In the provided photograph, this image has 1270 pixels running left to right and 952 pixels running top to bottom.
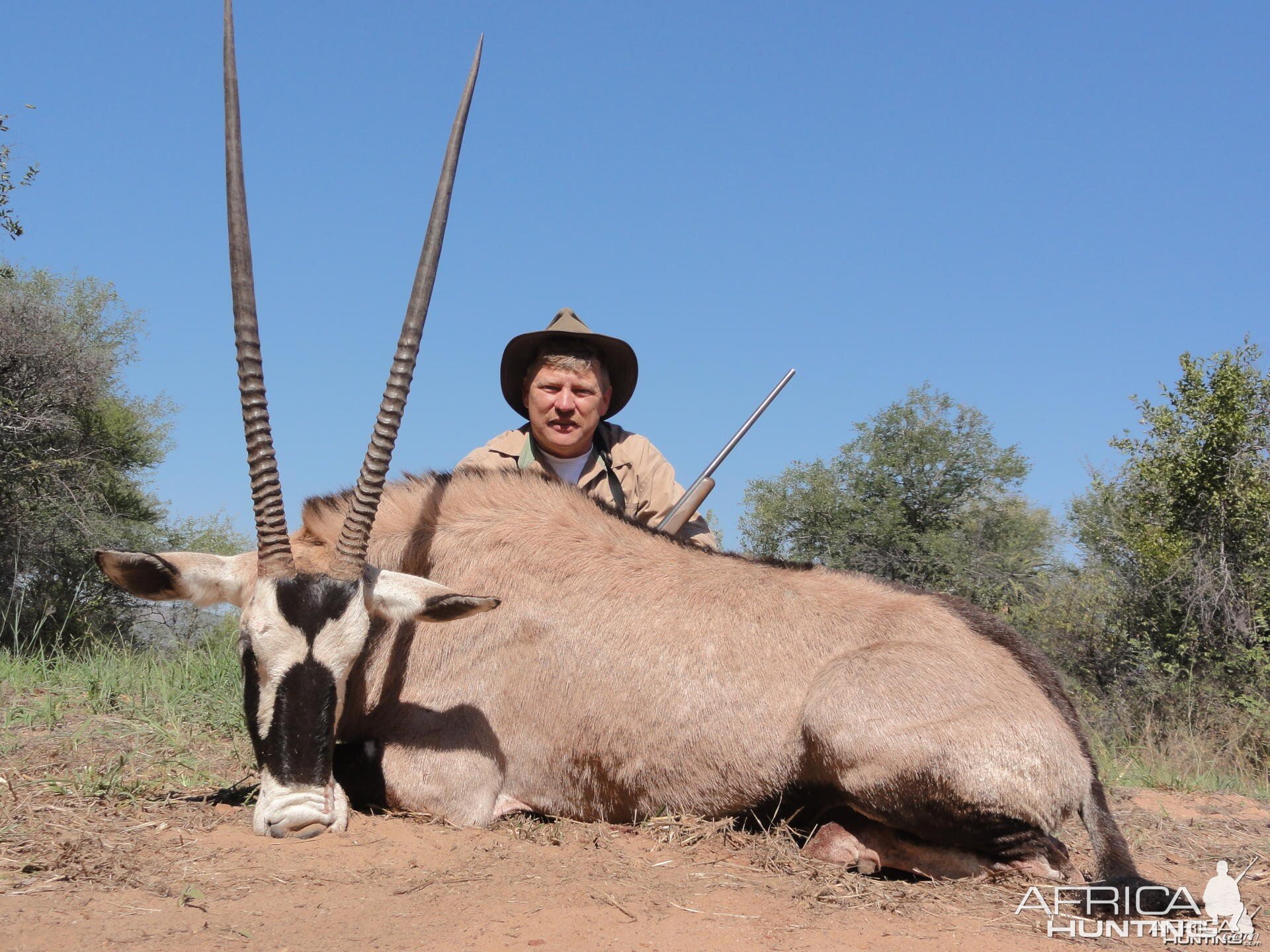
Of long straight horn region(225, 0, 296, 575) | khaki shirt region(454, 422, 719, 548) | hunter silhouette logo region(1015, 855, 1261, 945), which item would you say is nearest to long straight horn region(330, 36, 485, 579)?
long straight horn region(225, 0, 296, 575)

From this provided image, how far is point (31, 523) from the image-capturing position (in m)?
12.8

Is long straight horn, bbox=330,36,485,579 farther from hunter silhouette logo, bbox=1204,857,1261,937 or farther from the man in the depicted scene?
hunter silhouette logo, bbox=1204,857,1261,937

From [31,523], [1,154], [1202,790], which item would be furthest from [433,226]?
[31,523]

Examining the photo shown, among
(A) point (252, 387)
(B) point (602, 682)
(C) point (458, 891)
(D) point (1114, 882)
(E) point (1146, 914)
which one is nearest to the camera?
(C) point (458, 891)

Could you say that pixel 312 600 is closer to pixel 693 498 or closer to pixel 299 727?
pixel 299 727

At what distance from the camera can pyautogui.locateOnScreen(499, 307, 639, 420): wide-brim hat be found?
6605 mm

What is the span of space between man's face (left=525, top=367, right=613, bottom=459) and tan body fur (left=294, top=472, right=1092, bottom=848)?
169cm

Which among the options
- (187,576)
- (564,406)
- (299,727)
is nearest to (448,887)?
(299,727)

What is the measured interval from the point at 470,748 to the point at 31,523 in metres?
10.8

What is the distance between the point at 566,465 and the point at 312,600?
9.53 feet

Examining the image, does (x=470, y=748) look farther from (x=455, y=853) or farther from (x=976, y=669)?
(x=976, y=669)

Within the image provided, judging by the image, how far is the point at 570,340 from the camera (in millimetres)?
6660

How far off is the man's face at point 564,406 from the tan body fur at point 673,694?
1.69 meters

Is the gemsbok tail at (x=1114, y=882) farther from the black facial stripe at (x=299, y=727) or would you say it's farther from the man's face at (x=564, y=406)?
the man's face at (x=564, y=406)
